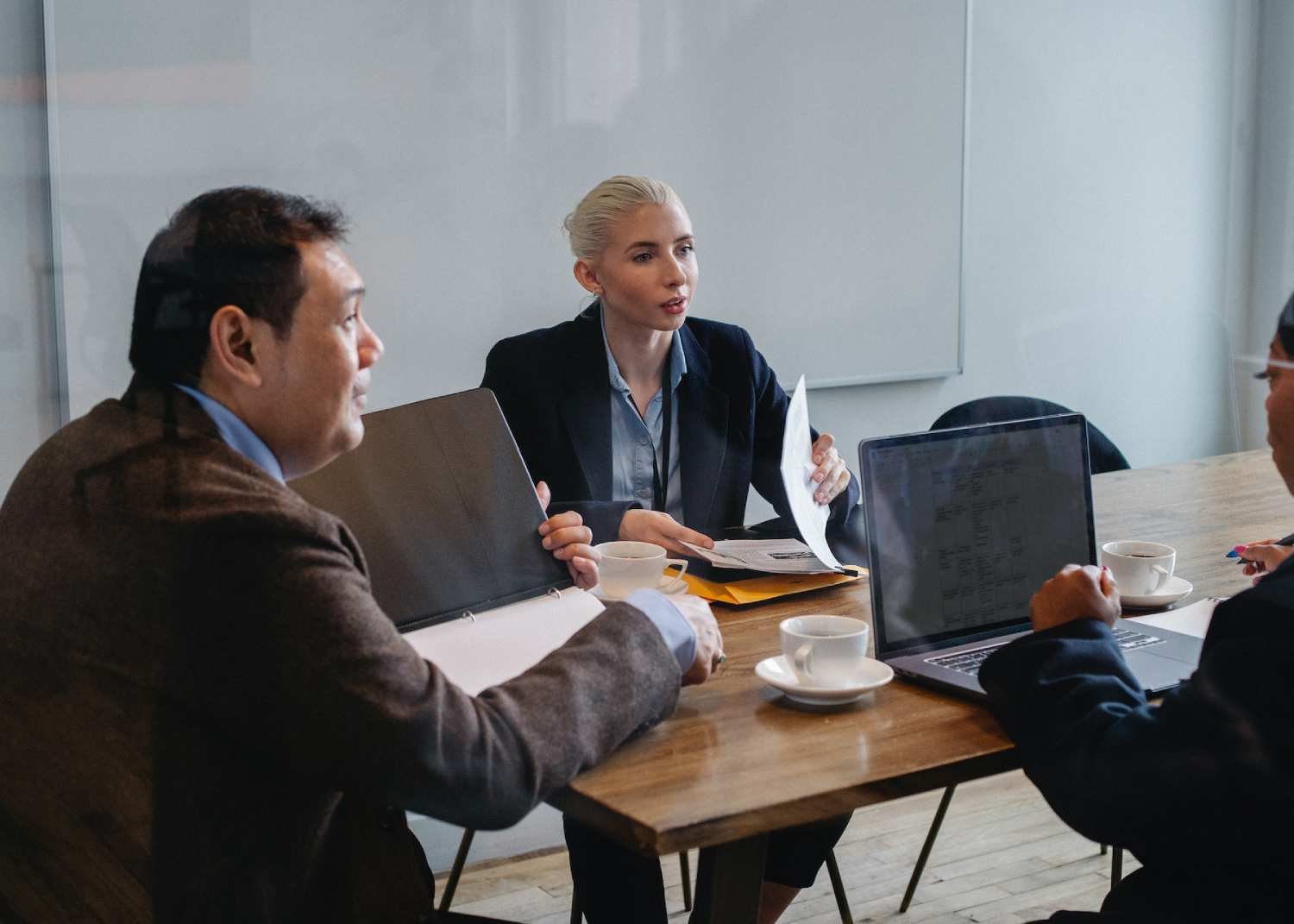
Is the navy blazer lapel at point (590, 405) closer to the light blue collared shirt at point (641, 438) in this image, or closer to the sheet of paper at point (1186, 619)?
the light blue collared shirt at point (641, 438)

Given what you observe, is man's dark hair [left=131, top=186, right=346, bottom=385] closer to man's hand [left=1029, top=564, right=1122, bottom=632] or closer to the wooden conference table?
the wooden conference table

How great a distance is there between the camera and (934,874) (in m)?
2.57

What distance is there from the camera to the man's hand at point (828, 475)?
198 cm

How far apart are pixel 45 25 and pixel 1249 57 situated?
3.03 metres

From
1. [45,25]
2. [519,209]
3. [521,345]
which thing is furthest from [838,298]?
[45,25]

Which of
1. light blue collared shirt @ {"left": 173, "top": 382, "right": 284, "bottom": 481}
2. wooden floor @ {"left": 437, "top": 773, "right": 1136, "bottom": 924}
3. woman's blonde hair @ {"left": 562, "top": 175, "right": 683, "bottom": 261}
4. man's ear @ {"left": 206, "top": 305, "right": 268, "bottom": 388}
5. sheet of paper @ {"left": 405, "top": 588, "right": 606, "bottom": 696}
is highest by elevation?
woman's blonde hair @ {"left": 562, "top": 175, "right": 683, "bottom": 261}

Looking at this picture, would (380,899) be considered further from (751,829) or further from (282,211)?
(282,211)

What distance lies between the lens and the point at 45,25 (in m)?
2.36

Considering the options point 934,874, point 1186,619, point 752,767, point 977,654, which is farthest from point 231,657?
point 934,874

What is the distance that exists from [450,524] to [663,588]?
296 millimetres

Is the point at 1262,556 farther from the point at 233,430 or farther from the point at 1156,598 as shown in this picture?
the point at 233,430

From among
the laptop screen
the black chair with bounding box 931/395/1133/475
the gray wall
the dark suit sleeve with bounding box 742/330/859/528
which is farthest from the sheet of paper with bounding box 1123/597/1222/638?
the gray wall

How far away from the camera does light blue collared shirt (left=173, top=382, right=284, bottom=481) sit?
1090mm

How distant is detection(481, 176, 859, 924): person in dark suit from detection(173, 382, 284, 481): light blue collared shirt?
1136 mm
